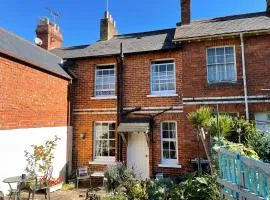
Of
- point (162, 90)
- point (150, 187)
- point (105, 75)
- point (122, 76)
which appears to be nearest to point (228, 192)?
point (150, 187)

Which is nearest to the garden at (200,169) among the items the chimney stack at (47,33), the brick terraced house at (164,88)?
the brick terraced house at (164,88)

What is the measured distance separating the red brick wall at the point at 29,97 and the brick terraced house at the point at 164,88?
4.51 ft

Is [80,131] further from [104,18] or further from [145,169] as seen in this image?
[104,18]

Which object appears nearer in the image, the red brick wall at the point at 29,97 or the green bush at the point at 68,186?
the red brick wall at the point at 29,97

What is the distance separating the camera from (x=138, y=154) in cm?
1296

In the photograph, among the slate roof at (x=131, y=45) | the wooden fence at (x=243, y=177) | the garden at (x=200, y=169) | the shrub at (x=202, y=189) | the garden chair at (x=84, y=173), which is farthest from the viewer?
the slate roof at (x=131, y=45)

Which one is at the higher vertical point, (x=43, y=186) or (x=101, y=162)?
(x=101, y=162)

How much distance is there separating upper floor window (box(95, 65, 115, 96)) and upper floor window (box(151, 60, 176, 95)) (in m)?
2.29

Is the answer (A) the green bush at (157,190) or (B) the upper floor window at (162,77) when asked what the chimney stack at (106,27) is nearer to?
(B) the upper floor window at (162,77)

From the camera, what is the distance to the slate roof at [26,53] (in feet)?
33.9

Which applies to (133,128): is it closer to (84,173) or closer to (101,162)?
(101,162)

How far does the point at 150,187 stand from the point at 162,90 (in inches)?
224

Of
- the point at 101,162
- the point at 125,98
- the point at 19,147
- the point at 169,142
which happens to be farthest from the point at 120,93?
the point at 19,147

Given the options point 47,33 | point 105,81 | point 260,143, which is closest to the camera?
point 260,143
